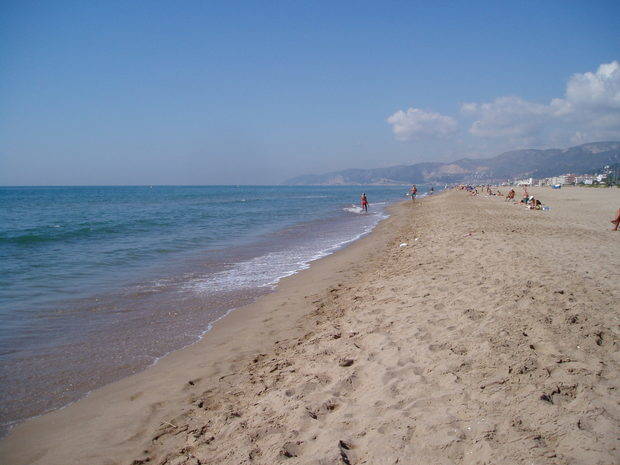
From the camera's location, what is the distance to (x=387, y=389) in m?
3.65

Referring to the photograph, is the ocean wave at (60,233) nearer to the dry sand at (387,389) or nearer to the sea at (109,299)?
the sea at (109,299)

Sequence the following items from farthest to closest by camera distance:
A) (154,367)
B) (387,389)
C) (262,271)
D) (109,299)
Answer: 1. (262,271)
2. (109,299)
3. (154,367)
4. (387,389)

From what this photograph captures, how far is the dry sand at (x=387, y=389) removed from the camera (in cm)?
287

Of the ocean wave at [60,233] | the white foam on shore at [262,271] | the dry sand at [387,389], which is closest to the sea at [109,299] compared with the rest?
the white foam on shore at [262,271]

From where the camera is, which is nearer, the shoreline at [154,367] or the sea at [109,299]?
the shoreline at [154,367]

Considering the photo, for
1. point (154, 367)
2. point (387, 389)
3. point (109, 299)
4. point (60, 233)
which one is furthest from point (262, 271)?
point (60, 233)

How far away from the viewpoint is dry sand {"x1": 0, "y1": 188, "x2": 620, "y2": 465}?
2867 millimetres

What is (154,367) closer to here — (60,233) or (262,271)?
(262,271)

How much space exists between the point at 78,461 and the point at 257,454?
1.74 meters

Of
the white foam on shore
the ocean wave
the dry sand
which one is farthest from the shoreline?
the ocean wave

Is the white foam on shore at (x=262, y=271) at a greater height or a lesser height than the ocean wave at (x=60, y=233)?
lesser

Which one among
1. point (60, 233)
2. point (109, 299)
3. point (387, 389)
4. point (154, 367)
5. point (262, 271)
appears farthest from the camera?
point (60, 233)

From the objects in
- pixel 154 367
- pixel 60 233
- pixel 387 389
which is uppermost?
pixel 60 233

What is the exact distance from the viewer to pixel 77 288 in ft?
30.7
